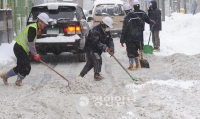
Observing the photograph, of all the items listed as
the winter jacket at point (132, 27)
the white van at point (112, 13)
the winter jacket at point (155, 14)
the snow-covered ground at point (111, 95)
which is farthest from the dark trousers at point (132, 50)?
the white van at point (112, 13)

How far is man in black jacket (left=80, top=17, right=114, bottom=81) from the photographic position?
31.1ft

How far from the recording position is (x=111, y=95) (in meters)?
8.23

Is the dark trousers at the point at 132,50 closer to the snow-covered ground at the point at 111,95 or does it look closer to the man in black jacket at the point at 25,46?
the snow-covered ground at the point at 111,95

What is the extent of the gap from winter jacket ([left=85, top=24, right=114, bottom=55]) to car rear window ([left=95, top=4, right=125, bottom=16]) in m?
11.3

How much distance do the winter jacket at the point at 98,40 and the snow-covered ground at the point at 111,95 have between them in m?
0.72

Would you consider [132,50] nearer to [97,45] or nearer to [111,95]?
[97,45]

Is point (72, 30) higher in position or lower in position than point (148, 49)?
higher

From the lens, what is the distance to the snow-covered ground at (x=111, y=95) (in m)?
6.75

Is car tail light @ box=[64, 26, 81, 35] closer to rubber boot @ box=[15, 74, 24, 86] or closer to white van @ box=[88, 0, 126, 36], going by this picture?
rubber boot @ box=[15, 74, 24, 86]

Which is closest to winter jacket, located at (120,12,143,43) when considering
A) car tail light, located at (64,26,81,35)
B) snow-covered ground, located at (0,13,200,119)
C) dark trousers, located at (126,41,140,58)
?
dark trousers, located at (126,41,140,58)

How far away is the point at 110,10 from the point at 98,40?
39.5 feet

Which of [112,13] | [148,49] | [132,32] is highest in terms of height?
[112,13]

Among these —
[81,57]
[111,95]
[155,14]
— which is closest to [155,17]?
[155,14]

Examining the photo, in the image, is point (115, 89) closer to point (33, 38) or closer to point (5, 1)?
point (33, 38)
